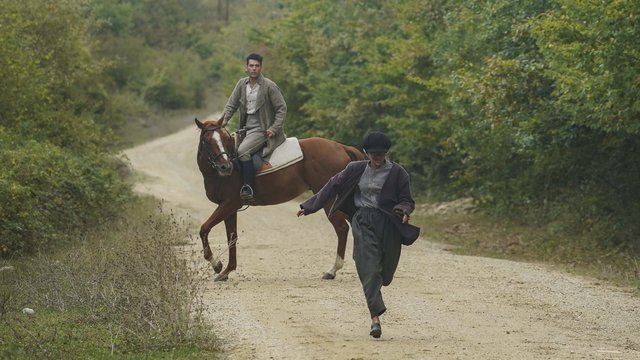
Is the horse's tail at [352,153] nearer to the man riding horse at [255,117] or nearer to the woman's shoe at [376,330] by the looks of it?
the man riding horse at [255,117]

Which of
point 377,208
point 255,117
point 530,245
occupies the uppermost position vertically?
point 377,208

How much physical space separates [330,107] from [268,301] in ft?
73.4

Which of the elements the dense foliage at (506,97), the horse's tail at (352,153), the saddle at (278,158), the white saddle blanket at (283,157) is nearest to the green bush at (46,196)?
the saddle at (278,158)

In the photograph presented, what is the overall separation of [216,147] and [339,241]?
7.19 ft

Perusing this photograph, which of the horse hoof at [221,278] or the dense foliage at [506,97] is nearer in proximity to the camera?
the horse hoof at [221,278]

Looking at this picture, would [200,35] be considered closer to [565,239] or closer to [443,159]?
[443,159]

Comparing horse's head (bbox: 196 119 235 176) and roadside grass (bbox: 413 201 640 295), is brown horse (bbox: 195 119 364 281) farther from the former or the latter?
roadside grass (bbox: 413 201 640 295)

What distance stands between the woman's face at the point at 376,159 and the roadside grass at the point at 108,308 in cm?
214

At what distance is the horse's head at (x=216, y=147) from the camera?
14859mm

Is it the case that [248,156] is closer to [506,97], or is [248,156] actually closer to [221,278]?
[221,278]

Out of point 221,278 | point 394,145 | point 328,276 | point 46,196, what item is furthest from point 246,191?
point 394,145

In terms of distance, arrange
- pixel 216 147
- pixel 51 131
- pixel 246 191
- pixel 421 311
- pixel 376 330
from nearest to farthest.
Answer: pixel 376 330
pixel 421 311
pixel 216 147
pixel 246 191
pixel 51 131

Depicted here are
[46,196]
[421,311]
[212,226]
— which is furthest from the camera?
[46,196]

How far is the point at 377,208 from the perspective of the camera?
1098 centimetres
